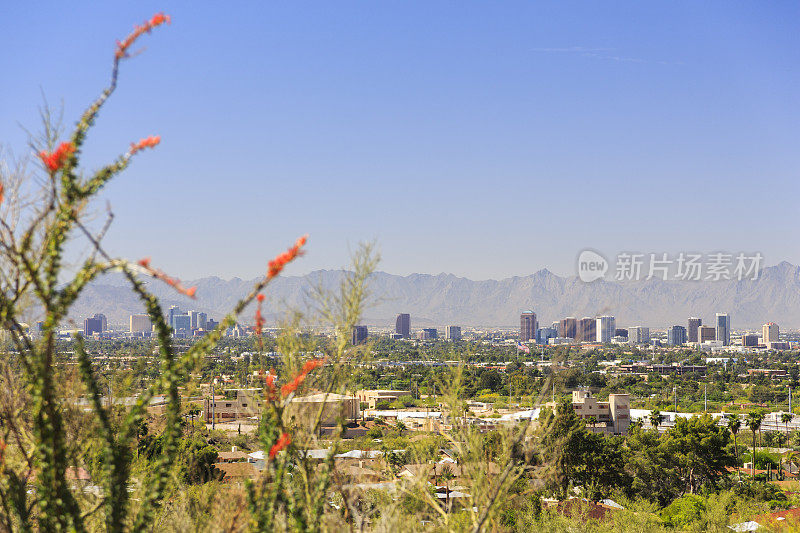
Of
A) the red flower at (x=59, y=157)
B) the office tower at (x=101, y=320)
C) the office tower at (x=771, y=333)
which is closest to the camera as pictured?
the red flower at (x=59, y=157)

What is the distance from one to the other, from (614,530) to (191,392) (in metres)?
10.4

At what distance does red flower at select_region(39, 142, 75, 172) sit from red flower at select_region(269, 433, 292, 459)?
7.25ft

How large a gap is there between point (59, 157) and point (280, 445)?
2.27 m

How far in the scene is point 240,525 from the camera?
5273 mm

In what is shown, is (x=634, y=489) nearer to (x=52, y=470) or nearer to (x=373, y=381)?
(x=52, y=470)

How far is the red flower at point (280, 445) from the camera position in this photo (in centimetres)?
520

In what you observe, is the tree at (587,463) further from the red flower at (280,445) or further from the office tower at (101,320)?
the office tower at (101,320)

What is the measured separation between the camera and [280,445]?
5.20 meters

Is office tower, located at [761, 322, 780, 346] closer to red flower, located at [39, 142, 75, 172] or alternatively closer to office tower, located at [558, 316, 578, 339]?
office tower, located at [558, 316, 578, 339]

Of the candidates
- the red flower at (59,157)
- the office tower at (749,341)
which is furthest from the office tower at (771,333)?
the red flower at (59,157)

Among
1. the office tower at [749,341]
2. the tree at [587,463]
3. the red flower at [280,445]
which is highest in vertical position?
the red flower at [280,445]

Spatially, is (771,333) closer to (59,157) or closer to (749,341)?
(749,341)

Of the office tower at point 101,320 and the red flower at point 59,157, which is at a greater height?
the red flower at point 59,157

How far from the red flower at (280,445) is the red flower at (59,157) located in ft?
7.25
